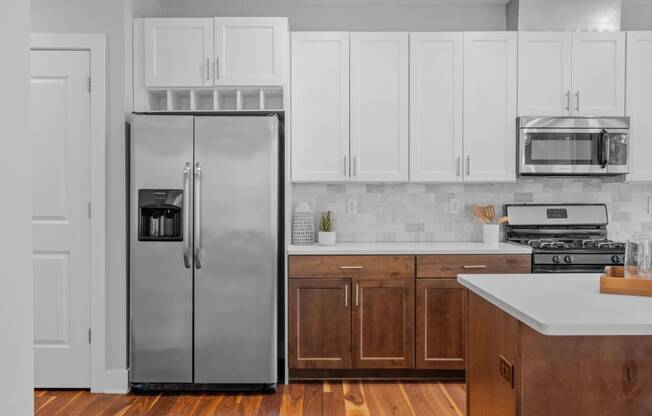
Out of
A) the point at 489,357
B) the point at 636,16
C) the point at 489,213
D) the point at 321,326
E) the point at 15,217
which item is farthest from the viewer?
the point at 636,16

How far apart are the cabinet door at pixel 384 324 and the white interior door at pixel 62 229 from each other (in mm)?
1734

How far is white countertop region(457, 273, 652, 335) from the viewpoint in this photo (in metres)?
1.34

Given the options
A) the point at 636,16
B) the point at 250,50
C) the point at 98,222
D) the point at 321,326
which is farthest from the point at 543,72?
the point at 98,222

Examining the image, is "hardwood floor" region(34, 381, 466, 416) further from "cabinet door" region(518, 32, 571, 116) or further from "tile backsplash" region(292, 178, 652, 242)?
"cabinet door" region(518, 32, 571, 116)

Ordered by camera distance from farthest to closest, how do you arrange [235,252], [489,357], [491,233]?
1. [491,233]
2. [235,252]
3. [489,357]

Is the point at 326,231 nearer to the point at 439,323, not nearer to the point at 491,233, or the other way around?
the point at 439,323

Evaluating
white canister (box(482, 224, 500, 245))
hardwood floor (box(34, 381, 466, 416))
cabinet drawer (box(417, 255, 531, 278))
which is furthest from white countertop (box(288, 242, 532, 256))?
hardwood floor (box(34, 381, 466, 416))

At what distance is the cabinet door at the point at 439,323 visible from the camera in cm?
336

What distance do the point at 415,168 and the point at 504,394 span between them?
2126 mm

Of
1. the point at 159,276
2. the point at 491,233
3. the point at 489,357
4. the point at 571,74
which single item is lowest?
the point at 489,357

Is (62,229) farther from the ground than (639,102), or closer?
closer

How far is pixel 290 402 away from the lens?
3.07 m

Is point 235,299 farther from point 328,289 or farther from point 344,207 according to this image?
point 344,207

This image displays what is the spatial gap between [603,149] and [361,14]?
201cm
